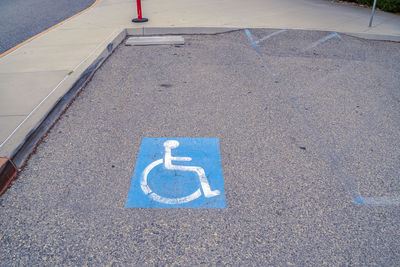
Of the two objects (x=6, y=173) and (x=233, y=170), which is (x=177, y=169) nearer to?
(x=233, y=170)

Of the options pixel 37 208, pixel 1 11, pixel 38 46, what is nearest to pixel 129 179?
pixel 37 208

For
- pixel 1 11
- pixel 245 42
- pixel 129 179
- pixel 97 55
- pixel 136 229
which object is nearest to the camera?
pixel 136 229

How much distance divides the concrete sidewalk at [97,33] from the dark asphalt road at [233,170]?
0.30m

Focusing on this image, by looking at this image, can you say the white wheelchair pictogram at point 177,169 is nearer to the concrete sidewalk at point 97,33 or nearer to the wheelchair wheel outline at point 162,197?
the wheelchair wheel outline at point 162,197

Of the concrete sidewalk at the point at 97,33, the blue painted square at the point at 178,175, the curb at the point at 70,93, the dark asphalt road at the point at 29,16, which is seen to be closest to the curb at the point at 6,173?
the curb at the point at 70,93

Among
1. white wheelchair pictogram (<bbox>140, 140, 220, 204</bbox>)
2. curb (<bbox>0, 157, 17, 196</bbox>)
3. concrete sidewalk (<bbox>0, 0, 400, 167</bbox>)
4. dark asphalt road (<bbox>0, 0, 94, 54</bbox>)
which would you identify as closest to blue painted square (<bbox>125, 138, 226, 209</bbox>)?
white wheelchair pictogram (<bbox>140, 140, 220, 204</bbox>)

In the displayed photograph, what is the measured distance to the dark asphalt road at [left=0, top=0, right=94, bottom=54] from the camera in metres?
7.45

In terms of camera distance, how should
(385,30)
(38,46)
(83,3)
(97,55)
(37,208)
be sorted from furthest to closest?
1. (83,3)
2. (385,30)
3. (38,46)
4. (97,55)
5. (37,208)

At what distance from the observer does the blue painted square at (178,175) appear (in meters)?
2.76

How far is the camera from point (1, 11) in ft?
33.6

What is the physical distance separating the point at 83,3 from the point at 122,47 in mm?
6639

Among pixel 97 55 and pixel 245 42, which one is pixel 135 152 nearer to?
pixel 97 55

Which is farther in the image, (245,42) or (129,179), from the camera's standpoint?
(245,42)

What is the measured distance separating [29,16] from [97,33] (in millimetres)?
4012
